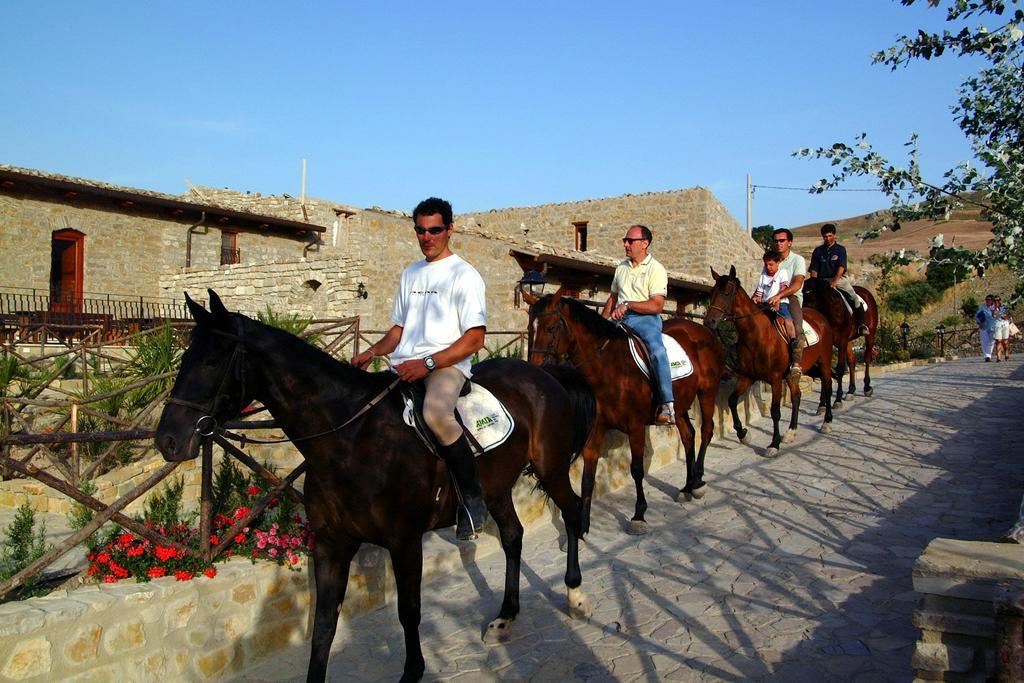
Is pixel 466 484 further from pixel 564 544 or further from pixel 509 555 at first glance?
pixel 564 544

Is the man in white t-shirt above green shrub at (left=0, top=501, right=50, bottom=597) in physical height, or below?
above

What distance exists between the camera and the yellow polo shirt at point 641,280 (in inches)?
313

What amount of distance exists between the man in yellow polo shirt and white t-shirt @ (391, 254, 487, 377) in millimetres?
3695

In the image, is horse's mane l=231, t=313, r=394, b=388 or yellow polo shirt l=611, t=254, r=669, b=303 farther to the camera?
yellow polo shirt l=611, t=254, r=669, b=303

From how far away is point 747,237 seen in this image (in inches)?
1404

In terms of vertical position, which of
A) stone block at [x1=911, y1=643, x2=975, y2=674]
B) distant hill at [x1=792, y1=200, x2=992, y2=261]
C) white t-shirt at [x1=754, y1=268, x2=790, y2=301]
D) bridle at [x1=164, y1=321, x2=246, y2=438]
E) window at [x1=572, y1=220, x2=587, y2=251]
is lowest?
stone block at [x1=911, y1=643, x2=975, y2=674]

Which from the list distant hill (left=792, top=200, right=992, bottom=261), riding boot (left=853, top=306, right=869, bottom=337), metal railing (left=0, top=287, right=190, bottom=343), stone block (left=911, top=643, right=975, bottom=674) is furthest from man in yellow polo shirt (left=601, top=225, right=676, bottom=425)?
distant hill (left=792, top=200, right=992, bottom=261)

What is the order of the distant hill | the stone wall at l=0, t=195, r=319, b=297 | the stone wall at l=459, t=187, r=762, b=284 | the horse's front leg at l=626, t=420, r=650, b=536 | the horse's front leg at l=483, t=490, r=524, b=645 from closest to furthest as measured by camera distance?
the horse's front leg at l=483, t=490, r=524, b=645, the horse's front leg at l=626, t=420, r=650, b=536, the stone wall at l=0, t=195, r=319, b=297, the stone wall at l=459, t=187, r=762, b=284, the distant hill

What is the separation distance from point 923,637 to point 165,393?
9.30 m

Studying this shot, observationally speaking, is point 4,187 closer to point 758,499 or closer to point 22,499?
point 22,499

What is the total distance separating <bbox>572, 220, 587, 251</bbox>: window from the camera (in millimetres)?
34344

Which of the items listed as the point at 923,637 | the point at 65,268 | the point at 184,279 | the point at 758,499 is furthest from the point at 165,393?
the point at 65,268

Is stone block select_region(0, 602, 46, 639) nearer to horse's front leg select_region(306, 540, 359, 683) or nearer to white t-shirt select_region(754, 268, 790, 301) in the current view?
horse's front leg select_region(306, 540, 359, 683)

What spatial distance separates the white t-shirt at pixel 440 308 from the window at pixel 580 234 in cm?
3030
